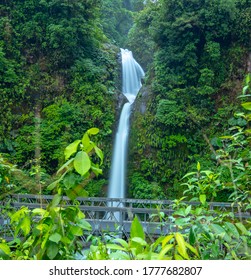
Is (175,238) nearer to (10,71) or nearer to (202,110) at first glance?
(202,110)

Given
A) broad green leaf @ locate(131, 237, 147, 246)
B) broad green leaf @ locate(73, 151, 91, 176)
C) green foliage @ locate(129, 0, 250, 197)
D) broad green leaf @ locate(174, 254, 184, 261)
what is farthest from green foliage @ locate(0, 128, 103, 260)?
green foliage @ locate(129, 0, 250, 197)

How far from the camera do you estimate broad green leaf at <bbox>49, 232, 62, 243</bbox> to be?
0.98 metres

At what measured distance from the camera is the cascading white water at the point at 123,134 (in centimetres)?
1247

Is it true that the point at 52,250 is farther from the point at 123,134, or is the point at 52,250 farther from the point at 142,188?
the point at 123,134

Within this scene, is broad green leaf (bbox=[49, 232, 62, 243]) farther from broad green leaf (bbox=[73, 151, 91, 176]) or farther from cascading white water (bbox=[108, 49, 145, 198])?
cascading white water (bbox=[108, 49, 145, 198])

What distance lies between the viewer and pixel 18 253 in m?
1.24

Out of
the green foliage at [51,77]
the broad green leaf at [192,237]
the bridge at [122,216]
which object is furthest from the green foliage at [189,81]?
the broad green leaf at [192,237]

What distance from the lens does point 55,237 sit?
989mm

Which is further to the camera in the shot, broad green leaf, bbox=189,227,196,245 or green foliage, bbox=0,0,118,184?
green foliage, bbox=0,0,118,184

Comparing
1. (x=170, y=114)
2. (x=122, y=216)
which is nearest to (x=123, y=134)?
(x=170, y=114)

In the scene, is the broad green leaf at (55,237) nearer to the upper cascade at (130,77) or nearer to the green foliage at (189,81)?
the green foliage at (189,81)

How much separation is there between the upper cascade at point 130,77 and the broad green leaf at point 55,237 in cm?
1476

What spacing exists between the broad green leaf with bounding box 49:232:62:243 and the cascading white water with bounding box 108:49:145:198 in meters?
11.3

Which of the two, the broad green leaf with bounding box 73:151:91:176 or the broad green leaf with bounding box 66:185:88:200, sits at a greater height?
the broad green leaf with bounding box 73:151:91:176
